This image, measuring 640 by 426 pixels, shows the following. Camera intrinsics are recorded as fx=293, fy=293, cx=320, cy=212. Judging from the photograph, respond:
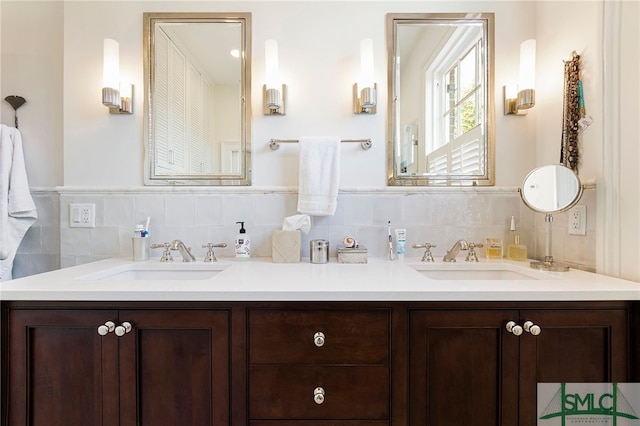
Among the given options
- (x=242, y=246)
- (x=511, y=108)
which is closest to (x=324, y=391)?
(x=242, y=246)

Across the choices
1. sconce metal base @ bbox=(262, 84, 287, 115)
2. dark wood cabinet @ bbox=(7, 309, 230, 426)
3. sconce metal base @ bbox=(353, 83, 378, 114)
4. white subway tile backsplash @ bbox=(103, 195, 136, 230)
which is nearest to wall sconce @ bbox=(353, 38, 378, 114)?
sconce metal base @ bbox=(353, 83, 378, 114)

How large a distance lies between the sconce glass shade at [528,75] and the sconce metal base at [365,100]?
0.69 meters

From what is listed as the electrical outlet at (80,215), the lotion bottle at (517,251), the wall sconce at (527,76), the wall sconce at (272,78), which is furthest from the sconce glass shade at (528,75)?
the electrical outlet at (80,215)

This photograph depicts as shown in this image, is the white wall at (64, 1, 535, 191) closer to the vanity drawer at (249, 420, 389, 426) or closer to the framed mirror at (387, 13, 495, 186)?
the framed mirror at (387, 13, 495, 186)

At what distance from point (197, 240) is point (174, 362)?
70 centimetres

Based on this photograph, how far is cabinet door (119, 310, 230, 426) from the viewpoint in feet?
2.86

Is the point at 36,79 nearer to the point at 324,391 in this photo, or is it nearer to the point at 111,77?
the point at 111,77

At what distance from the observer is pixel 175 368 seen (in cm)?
88

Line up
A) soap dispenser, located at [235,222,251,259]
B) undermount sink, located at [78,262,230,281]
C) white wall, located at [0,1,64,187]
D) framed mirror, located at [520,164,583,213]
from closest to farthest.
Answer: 1. framed mirror, located at [520,164,583,213]
2. undermount sink, located at [78,262,230,281]
3. soap dispenser, located at [235,222,251,259]
4. white wall, located at [0,1,64,187]

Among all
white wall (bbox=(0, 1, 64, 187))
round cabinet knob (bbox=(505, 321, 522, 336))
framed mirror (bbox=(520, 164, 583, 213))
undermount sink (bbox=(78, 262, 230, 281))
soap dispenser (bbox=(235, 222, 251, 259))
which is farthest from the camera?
white wall (bbox=(0, 1, 64, 187))

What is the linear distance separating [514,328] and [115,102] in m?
1.84

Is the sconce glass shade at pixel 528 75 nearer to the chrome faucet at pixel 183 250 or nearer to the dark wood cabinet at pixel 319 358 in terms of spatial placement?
the dark wood cabinet at pixel 319 358

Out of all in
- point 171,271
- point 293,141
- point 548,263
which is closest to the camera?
point 548,263

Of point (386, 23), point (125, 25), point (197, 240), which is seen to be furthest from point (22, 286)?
point (386, 23)
